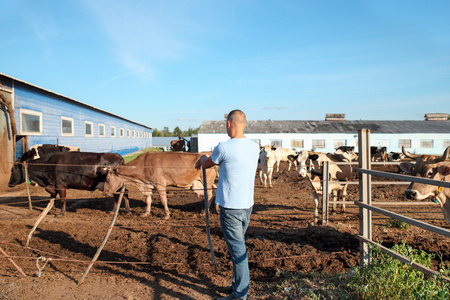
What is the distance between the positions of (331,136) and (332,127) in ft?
6.06

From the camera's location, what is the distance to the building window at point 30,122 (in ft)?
46.2

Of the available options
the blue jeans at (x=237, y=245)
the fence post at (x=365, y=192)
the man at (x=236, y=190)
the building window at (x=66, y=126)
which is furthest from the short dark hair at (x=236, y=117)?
the building window at (x=66, y=126)

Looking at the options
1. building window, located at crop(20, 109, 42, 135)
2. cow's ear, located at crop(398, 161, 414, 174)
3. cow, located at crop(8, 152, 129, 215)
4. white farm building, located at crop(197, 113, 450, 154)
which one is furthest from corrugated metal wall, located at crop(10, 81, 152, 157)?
cow's ear, located at crop(398, 161, 414, 174)

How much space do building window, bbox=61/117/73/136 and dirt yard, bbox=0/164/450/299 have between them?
31.8 ft

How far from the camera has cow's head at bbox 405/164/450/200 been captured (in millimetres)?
4547

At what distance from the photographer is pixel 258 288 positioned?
3869mm

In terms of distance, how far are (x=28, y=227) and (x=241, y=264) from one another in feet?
20.8

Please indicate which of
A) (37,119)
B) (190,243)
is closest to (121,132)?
(37,119)

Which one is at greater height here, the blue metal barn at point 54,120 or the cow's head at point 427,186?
the blue metal barn at point 54,120

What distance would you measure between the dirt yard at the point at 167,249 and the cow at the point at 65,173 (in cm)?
79

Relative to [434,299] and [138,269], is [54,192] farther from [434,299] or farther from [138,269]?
[434,299]

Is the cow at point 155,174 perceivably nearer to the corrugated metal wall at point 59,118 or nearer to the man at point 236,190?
the man at point 236,190

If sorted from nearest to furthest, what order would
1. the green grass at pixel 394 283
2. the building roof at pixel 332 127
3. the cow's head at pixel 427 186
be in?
the green grass at pixel 394 283
the cow's head at pixel 427 186
the building roof at pixel 332 127

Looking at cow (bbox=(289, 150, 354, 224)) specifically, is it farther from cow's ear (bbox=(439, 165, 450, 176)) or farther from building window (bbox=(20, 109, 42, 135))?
building window (bbox=(20, 109, 42, 135))
